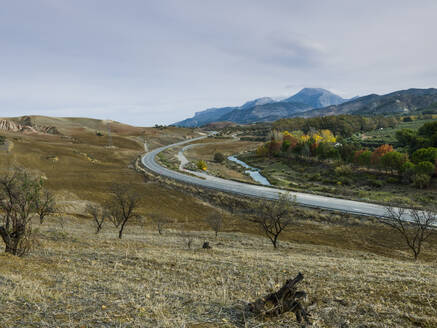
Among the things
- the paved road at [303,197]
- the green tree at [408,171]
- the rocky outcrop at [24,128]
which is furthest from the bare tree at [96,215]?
the rocky outcrop at [24,128]

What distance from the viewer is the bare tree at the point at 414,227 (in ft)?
80.5

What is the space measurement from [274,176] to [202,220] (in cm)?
4957

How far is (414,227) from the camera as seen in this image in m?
35.8

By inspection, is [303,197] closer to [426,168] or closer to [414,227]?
[414,227]

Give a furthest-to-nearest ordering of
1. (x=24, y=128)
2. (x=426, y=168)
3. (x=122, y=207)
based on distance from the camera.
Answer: (x=24, y=128) → (x=426, y=168) → (x=122, y=207)

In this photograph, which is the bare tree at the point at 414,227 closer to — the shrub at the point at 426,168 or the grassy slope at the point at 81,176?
the shrub at the point at 426,168

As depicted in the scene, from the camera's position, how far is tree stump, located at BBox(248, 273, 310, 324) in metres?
6.80

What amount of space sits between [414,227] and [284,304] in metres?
39.4

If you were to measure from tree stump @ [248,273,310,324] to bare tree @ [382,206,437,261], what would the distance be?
23.3m

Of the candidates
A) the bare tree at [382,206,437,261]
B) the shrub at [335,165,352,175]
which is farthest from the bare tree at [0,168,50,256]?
the shrub at [335,165,352,175]

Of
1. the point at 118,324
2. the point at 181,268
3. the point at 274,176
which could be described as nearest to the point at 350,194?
the point at 274,176

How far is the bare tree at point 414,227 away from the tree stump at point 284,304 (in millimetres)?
23307

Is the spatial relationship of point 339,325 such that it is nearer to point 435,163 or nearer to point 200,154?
point 435,163

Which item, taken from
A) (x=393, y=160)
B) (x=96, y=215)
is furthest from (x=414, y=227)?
(x=96, y=215)
